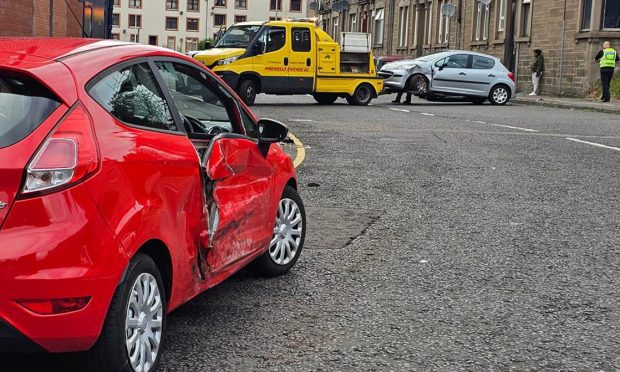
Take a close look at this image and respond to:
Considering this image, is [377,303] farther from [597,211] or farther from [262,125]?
[597,211]

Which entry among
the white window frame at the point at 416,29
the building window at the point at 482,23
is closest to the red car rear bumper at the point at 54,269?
the building window at the point at 482,23

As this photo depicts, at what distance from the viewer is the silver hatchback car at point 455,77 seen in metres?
28.7

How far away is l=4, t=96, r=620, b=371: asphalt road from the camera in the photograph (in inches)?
171

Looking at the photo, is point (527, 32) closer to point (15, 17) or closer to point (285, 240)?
point (15, 17)

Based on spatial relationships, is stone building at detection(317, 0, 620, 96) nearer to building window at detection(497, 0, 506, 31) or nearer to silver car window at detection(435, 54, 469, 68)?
building window at detection(497, 0, 506, 31)

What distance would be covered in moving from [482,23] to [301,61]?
786 inches

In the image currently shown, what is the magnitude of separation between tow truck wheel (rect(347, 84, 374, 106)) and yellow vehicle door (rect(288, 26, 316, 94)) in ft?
5.69

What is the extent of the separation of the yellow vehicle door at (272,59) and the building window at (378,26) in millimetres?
35906

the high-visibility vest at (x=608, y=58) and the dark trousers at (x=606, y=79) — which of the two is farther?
the dark trousers at (x=606, y=79)

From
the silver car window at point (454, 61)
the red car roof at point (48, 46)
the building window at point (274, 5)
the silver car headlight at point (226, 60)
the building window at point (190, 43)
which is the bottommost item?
the red car roof at point (48, 46)

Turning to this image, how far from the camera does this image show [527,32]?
38.0 meters

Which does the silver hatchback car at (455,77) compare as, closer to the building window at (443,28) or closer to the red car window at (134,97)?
the building window at (443,28)

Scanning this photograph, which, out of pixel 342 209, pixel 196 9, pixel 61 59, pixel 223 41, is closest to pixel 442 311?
pixel 61 59

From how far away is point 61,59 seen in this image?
3.76 metres
